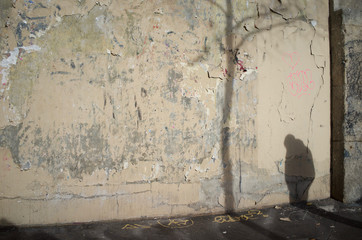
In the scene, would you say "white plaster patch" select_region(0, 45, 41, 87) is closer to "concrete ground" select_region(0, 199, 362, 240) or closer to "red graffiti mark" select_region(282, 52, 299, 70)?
"concrete ground" select_region(0, 199, 362, 240)

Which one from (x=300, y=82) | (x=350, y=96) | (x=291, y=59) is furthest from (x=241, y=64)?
(x=350, y=96)

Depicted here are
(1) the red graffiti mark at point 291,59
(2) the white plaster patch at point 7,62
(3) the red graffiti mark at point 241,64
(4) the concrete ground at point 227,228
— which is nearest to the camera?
(4) the concrete ground at point 227,228

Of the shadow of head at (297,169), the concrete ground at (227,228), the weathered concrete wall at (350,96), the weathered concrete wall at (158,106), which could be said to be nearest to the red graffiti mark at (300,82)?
the weathered concrete wall at (158,106)

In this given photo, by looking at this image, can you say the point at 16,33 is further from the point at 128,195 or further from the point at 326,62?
the point at 326,62

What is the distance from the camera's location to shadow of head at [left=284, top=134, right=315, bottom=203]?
3602mm

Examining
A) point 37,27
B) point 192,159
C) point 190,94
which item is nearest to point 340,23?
point 190,94

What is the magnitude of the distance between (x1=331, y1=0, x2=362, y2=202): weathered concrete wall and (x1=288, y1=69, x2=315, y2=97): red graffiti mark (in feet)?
1.38

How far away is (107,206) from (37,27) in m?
2.13

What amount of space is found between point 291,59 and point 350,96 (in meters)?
0.96

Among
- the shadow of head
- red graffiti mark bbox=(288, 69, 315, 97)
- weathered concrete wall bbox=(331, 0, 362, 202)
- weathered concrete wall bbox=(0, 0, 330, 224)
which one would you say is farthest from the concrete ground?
red graffiti mark bbox=(288, 69, 315, 97)

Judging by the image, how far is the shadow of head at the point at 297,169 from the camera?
3.60 metres

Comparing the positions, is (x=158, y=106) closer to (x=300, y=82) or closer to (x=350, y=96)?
(x=300, y=82)

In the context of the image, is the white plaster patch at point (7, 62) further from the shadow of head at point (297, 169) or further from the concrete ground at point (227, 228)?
the shadow of head at point (297, 169)

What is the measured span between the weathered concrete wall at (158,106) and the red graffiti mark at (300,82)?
0.02 meters
